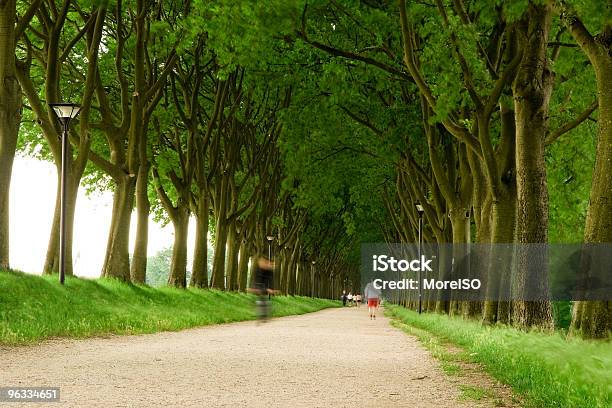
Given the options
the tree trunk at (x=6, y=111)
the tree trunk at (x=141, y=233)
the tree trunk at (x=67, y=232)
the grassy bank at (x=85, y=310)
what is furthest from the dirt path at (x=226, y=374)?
the tree trunk at (x=141, y=233)

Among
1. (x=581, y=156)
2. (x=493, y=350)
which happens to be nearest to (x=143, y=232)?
(x=581, y=156)

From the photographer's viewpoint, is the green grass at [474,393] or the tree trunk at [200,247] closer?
the green grass at [474,393]

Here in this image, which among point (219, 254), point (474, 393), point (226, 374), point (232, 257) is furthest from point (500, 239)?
point (232, 257)

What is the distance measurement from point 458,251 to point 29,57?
1365 centimetres

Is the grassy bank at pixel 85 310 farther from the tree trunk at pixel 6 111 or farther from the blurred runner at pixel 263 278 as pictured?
the blurred runner at pixel 263 278

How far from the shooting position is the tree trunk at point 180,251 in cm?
2754

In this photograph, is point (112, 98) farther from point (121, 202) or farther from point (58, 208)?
point (58, 208)

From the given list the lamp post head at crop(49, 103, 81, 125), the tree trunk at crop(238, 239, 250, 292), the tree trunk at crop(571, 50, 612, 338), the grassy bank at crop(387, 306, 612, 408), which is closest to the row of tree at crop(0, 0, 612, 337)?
the tree trunk at crop(571, 50, 612, 338)

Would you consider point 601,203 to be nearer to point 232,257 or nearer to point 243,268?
point 232,257

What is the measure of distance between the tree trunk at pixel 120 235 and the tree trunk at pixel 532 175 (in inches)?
473

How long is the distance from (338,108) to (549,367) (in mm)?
17944

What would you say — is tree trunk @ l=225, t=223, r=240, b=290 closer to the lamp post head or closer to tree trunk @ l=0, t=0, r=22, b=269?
the lamp post head

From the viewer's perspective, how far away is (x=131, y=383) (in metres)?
7.95

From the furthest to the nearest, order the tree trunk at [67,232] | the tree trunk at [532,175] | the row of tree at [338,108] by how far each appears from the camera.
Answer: the tree trunk at [67,232] < the row of tree at [338,108] < the tree trunk at [532,175]
